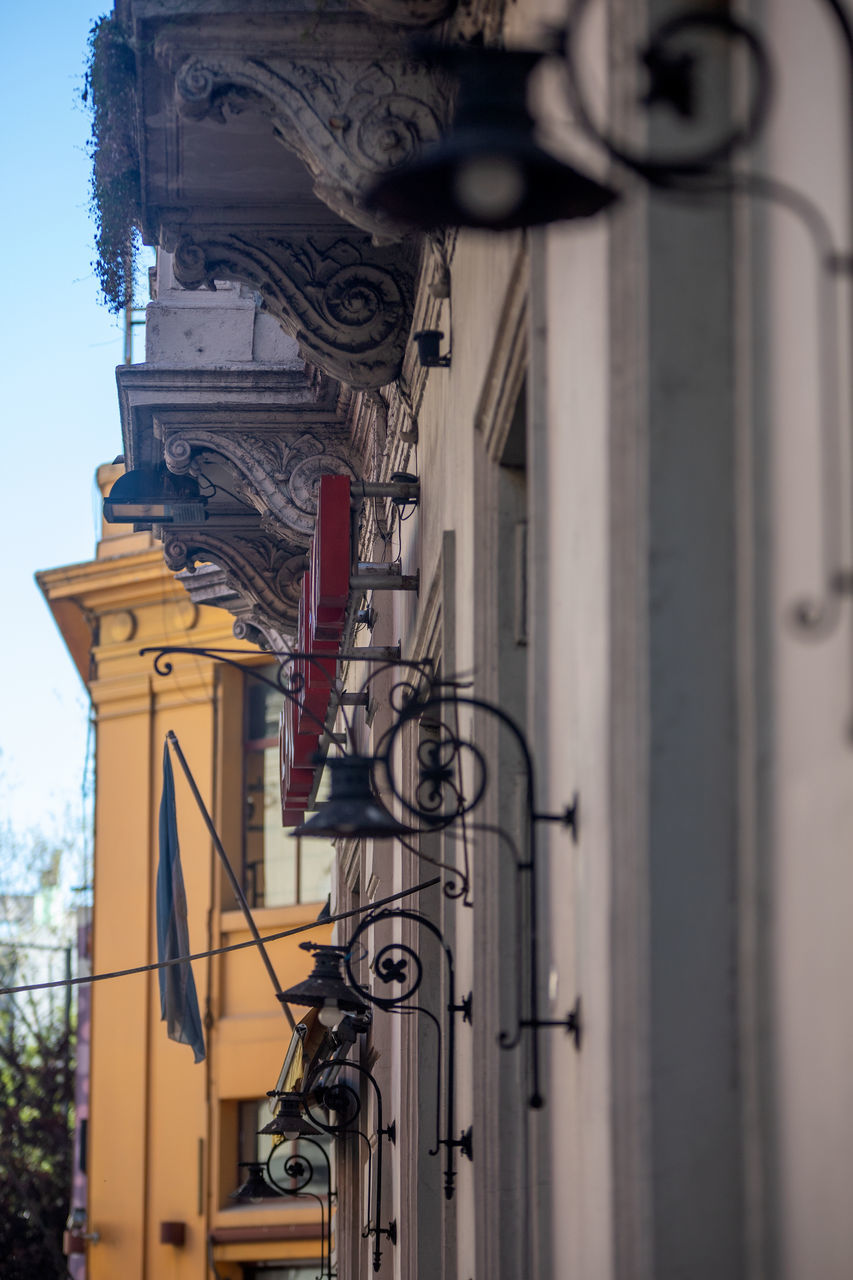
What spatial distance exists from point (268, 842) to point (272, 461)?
9.09 m

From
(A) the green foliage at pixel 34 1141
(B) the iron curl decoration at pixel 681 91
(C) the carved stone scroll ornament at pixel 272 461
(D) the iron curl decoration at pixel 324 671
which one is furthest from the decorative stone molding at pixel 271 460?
(A) the green foliage at pixel 34 1141

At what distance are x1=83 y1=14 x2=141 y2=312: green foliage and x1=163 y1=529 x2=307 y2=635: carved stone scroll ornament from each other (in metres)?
4.53

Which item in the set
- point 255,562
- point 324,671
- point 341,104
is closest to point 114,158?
point 341,104

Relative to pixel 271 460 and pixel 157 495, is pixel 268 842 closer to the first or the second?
pixel 157 495

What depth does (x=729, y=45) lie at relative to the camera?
8.40 ft

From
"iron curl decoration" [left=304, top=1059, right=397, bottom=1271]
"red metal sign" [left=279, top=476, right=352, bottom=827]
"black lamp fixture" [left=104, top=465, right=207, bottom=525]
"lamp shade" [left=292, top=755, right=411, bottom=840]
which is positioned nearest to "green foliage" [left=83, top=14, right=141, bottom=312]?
"red metal sign" [left=279, top=476, right=352, bottom=827]

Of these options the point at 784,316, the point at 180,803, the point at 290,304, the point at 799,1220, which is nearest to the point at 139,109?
the point at 290,304

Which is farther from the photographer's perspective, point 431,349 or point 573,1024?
point 431,349

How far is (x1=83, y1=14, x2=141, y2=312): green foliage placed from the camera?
6469 mm

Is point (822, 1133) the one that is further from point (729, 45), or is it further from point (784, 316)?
point (729, 45)

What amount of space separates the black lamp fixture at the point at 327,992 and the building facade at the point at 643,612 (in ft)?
3.78

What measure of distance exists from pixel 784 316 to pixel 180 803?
57.6 feet

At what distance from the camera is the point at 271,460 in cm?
1084

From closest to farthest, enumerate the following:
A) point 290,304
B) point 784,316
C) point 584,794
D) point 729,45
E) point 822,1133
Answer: point 822,1133 → point 784,316 → point 729,45 → point 584,794 → point 290,304
